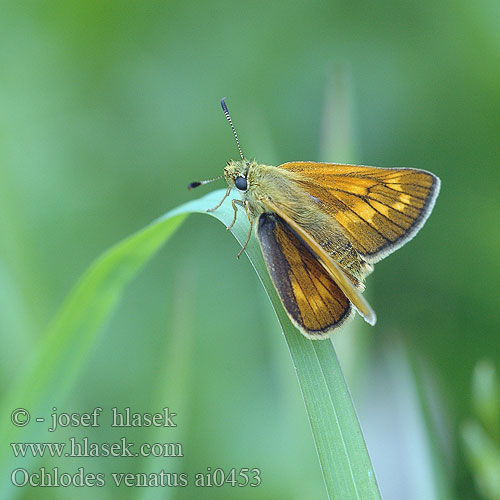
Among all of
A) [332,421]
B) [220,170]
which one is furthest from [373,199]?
[220,170]

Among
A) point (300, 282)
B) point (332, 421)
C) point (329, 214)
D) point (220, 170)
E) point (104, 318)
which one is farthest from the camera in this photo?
Result: point (220, 170)

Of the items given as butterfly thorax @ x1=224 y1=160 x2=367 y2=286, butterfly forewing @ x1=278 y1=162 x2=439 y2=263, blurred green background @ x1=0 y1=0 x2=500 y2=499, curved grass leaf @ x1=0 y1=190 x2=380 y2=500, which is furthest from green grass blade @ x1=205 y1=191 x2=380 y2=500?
blurred green background @ x1=0 y1=0 x2=500 y2=499

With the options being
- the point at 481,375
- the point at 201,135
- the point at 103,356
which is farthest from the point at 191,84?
the point at 481,375

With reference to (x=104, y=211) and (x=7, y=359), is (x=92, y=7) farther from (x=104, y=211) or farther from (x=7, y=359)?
(x=7, y=359)

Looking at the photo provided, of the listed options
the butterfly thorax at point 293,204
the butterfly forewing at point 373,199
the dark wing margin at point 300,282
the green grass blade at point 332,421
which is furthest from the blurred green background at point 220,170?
the green grass blade at point 332,421

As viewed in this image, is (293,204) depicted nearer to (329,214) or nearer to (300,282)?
(329,214)

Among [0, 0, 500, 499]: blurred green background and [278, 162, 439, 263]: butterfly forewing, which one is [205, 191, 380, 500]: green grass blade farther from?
[0, 0, 500, 499]: blurred green background

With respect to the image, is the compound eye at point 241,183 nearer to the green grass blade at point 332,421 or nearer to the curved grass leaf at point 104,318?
the curved grass leaf at point 104,318
